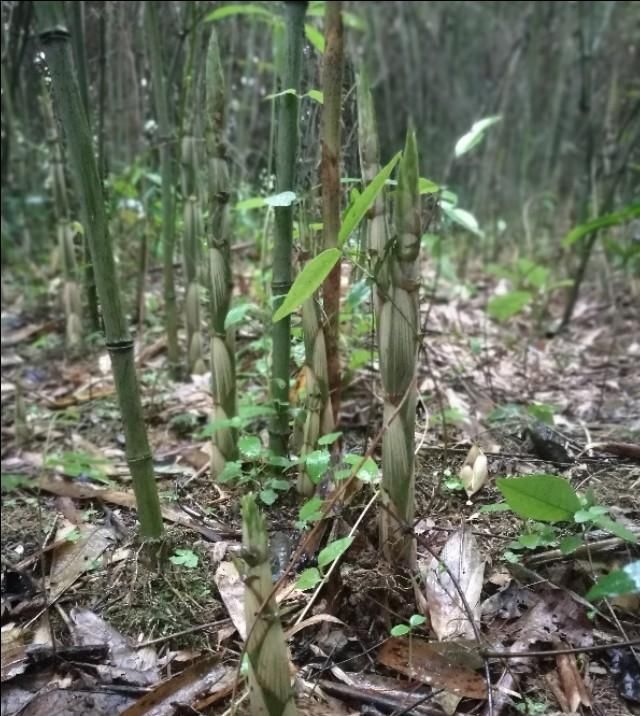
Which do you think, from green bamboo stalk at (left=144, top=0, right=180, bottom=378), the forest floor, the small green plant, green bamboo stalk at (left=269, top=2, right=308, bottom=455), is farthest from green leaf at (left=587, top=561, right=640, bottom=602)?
green bamboo stalk at (left=144, top=0, right=180, bottom=378)

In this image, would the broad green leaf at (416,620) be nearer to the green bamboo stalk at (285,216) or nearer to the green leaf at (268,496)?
the green leaf at (268,496)

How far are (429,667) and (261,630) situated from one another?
0.34m

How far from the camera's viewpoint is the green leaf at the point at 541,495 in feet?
3.71

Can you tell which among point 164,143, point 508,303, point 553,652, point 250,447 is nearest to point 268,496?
point 250,447

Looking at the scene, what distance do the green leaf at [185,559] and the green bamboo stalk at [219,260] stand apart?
35cm

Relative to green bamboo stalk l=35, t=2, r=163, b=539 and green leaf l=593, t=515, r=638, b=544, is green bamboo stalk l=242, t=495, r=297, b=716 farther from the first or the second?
green leaf l=593, t=515, r=638, b=544

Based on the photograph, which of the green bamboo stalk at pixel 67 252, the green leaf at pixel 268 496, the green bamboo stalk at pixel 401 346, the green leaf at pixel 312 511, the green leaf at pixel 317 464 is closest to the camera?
the green bamboo stalk at pixel 401 346

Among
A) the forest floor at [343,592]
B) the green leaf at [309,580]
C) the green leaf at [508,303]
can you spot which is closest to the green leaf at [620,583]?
the forest floor at [343,592]

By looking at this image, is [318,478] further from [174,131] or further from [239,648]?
[174,131]

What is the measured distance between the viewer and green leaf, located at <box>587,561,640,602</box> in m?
0.96

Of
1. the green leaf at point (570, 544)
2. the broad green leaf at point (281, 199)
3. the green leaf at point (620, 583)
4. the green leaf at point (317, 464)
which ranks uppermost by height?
the broad green leaf at point (281, 199)

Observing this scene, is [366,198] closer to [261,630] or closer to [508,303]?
[261,630]

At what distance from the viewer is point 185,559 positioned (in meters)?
1.33

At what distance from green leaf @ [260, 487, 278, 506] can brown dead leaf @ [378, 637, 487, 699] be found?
450 mm
